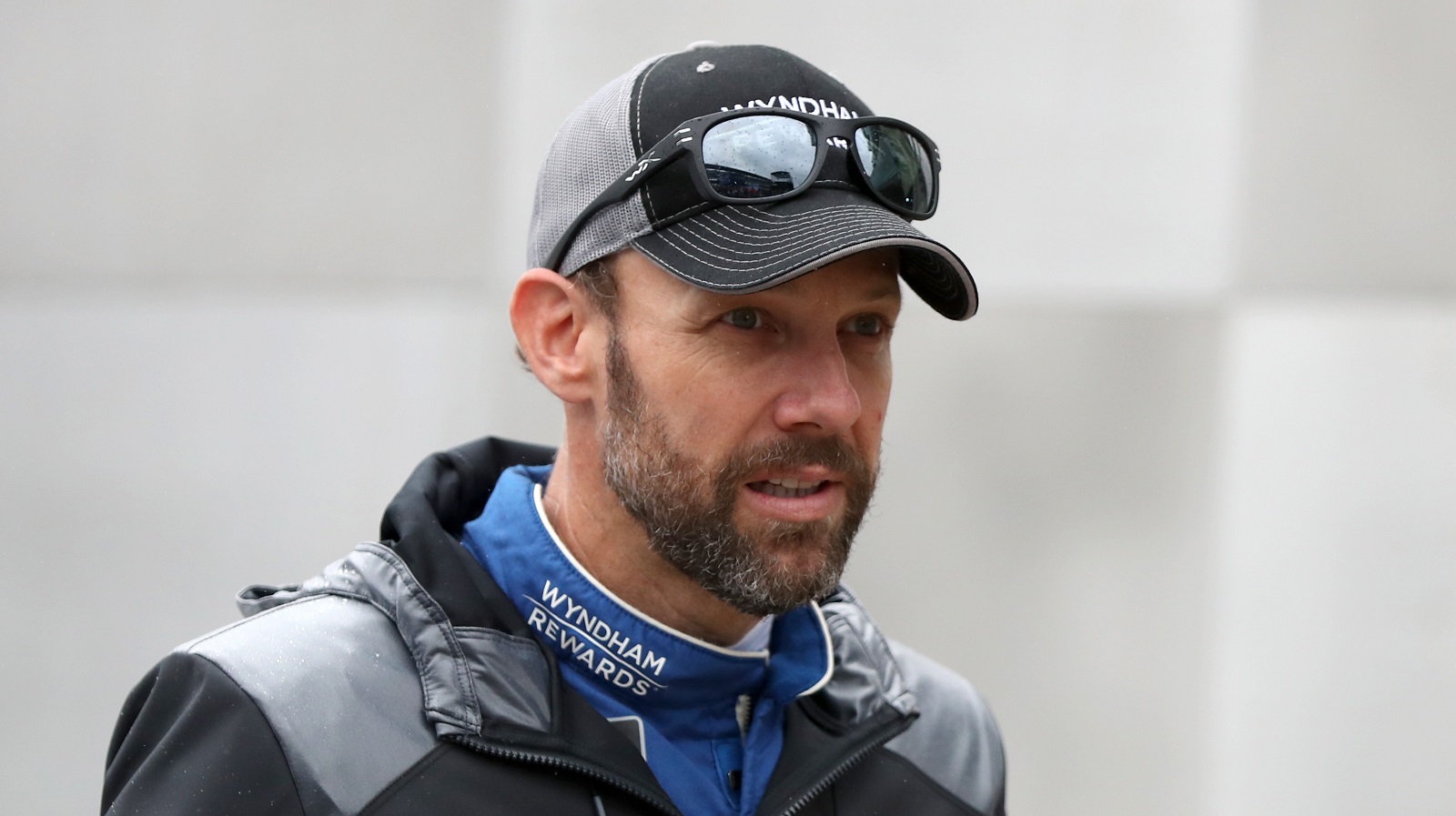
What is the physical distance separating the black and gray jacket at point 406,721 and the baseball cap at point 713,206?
500 millimetres

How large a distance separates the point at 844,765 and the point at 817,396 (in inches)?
21.1

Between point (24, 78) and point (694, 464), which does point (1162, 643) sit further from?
point (24, 78)

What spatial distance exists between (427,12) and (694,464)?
2.47 meters

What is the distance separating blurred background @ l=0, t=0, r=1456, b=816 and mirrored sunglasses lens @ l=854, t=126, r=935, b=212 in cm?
176

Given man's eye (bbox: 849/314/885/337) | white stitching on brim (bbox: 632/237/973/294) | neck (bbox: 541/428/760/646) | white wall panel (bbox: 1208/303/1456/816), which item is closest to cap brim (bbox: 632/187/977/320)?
white stitching on brim (bbox: 632/237/973/294)

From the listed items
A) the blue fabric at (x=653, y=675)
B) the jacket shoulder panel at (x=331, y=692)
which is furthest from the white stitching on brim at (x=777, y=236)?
the jacket shoulder panel at (x=331, y=692)

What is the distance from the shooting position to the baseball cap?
72.1 inches

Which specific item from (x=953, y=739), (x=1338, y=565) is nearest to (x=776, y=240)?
(x=953, y=739)

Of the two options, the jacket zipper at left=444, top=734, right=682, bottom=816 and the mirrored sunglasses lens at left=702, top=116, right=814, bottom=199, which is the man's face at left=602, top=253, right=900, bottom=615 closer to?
the mirrored sunglasses lens at left=702, top=116, right=814, bottom=199

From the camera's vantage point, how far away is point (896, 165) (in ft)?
6.66

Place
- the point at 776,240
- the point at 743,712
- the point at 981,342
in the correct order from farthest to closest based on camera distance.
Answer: the point at 981,342 < the point at 743,712 < the point at 776,240

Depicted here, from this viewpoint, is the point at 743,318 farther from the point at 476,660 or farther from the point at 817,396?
the point at 476,660

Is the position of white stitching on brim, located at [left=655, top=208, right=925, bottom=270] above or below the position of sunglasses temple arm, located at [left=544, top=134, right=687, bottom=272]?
below

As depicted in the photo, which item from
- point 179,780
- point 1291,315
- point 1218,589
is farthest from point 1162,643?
point 179,780
